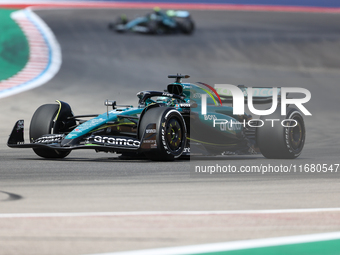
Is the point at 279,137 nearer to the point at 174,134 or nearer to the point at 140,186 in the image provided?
the point at 174,134

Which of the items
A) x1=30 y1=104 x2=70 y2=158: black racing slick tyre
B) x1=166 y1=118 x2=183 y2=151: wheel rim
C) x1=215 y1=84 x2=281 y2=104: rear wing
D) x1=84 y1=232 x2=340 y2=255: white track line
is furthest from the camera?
x1=215 y1=84 x2=281 y2=104: rear wing

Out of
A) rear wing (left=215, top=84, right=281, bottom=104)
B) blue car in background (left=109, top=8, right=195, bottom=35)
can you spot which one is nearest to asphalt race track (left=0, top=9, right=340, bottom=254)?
rear wing (left=215, top=84, right=281, bottom=104)

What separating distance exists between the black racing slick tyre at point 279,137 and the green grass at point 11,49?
13.0 meters

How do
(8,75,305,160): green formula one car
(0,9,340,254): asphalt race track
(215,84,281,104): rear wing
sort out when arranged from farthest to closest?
(215,84,281,104): rear wing < (8,75,305,160): green formula one car < (0,9,340,254): asphalt race track

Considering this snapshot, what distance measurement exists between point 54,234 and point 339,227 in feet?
6.68

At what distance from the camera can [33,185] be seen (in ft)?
23.0

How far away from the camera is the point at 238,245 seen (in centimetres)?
426

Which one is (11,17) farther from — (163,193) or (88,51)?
(163,193)

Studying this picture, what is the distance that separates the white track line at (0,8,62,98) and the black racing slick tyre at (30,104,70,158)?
8795 mm

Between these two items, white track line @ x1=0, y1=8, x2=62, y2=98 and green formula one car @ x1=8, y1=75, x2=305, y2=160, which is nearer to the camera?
green formula one car @ x1=8, y1=75, x2=305, y2=160

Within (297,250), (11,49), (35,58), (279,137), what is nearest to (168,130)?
(279,137)

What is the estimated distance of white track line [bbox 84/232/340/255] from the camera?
4.06 metres

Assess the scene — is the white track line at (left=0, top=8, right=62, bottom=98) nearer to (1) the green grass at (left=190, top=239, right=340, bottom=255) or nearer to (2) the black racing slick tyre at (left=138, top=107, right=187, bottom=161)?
(2) the black racing slick tyre at (left=138, top=107, right=187, bottom=161)

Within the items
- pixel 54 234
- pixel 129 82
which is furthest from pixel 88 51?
pixel 54 234
